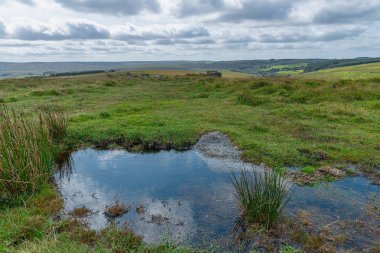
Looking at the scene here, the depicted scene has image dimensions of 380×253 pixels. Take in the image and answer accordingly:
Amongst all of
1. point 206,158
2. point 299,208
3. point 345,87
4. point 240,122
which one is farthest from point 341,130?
point 345,87

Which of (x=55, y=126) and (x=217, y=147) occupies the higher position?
(x=55, y=126)

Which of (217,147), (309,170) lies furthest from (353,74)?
(309,170)

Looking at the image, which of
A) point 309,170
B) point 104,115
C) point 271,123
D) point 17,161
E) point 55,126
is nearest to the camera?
point 17,161

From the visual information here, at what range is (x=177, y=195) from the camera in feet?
29.6

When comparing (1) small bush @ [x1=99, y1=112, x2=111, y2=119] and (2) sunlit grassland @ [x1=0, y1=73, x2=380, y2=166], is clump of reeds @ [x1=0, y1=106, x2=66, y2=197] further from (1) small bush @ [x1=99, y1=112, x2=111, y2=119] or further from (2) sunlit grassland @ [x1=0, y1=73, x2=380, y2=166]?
(1) small bush @ [x1=99, y1=112, x2=111, y2=119]

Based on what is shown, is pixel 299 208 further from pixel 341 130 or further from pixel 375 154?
pixel 341 130

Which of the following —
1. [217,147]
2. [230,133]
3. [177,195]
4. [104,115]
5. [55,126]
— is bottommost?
[177,195]

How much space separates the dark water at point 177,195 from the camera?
7.30m

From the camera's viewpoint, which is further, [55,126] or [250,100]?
[250,100]

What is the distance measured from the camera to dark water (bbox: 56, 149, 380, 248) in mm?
7301

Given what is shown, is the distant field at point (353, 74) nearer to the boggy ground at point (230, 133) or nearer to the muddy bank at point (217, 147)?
the boggy ground at point (230, 133)

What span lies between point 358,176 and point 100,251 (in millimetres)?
8559

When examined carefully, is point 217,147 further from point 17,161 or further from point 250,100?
point 250,100

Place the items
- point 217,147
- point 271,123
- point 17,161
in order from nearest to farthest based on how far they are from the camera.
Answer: point 17,161 → point 217,147 → point 271,123
